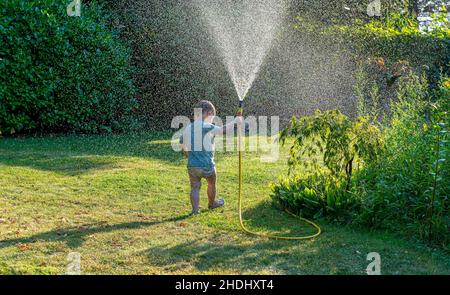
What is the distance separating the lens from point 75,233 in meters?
4.91

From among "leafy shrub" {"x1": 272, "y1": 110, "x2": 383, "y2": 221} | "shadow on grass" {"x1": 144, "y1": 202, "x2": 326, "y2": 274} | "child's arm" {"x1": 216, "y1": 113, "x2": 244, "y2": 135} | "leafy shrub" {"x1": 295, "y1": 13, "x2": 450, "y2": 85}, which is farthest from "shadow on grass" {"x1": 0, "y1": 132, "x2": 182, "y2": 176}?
"leafy shrub" {"x1": 295, "y1": 13, "x2": 450, "y2": 85}

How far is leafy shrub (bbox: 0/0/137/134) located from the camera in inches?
382

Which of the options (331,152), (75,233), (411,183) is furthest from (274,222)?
(75,233)

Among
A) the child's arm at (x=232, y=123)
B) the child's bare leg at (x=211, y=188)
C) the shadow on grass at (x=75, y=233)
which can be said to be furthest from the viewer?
the child's bare leg at (x=211, y=188)

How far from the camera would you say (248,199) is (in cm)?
615

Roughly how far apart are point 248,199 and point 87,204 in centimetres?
173

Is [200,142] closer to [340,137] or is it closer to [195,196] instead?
[195,196]

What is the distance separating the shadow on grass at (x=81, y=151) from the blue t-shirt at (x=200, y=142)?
229 centimetres

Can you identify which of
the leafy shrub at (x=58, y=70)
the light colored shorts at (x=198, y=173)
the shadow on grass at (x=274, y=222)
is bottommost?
the shadow on grass at (x=274, y=222)

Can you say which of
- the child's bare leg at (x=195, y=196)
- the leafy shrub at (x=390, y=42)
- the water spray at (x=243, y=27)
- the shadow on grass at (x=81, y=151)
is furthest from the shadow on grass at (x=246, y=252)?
the leafy shrub at (x=390, y=42)

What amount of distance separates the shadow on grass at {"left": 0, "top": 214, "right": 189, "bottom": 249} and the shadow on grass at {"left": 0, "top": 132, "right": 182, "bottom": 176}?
2.28 m

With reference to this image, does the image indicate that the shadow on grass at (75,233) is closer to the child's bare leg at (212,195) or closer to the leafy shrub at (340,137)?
the child's bare leg at (212,195)

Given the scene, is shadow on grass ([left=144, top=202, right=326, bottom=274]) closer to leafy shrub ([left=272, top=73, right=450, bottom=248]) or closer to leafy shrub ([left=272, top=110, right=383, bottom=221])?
leafy shrub ([left=272, top=110, right=383, bottom=221])

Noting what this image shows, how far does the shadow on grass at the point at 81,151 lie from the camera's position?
770 centimetres
